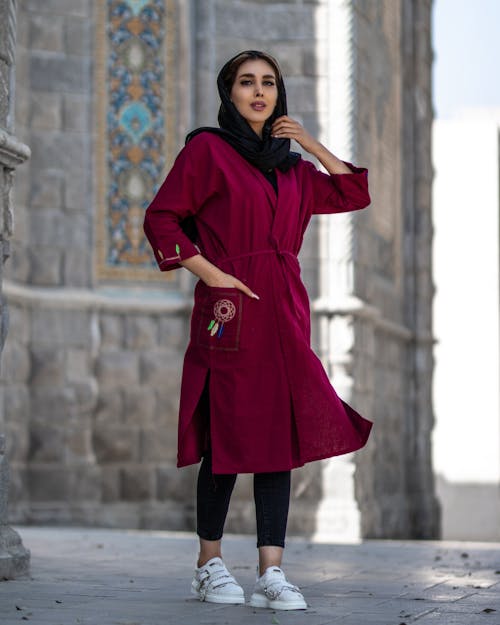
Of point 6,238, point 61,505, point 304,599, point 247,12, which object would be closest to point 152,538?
point 61,505

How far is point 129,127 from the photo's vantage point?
972cm

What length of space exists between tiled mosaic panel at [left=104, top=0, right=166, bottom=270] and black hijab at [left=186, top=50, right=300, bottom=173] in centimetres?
550

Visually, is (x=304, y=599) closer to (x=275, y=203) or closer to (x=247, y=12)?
(x=275, y=203)

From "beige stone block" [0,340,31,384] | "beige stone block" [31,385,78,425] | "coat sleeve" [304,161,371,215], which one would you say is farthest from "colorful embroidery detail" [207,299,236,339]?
"beige stone block" [31,385,78,425]

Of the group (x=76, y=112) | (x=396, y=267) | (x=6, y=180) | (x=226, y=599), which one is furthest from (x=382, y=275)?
(x=226, y=599)

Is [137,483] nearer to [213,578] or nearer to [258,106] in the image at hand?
[213,578]

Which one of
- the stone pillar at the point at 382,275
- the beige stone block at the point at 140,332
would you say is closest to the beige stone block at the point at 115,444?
the beige stone block at the point at 140,332

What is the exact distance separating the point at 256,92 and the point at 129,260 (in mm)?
5632

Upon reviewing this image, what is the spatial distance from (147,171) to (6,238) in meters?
4.97

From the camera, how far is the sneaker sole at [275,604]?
3.81 metres

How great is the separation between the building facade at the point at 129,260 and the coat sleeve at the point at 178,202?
487cm

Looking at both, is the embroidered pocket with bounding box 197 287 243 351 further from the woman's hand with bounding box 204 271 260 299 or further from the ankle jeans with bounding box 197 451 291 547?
the ankle jeans with bounding box 197 451 291 547

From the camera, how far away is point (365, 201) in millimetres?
4391

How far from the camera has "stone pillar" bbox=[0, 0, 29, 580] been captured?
184 inches
